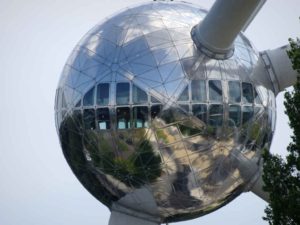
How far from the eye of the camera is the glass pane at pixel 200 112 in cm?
1566

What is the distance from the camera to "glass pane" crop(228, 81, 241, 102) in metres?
16.2

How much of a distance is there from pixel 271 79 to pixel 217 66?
7.31 ft

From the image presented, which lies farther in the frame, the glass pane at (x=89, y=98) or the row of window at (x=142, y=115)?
the glass pane at (x=89, y=98)

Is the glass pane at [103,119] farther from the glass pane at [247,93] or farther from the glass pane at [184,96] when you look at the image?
the glass pane at [247,93]

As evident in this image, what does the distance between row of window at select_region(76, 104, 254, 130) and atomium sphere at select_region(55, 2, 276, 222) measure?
23 mm

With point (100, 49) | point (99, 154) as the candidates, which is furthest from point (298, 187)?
point (100, 49)

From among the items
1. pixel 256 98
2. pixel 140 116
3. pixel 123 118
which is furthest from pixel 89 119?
pixel 256 98

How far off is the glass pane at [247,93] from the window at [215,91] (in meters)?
0.78

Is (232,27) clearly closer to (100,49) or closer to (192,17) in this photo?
(192,17)

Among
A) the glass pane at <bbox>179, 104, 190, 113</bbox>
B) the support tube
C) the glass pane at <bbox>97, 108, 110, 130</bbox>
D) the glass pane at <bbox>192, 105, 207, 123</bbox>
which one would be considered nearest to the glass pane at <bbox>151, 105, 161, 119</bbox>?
the glass pane at <bbox>179, 104, 190, 113</bbox>

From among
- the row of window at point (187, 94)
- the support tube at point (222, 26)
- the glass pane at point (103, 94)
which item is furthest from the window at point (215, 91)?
the glass pane at point (103, 94)

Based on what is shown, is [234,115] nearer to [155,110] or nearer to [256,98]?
[256,98]

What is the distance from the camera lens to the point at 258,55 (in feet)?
59.1

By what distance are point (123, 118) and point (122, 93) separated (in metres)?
0.59
